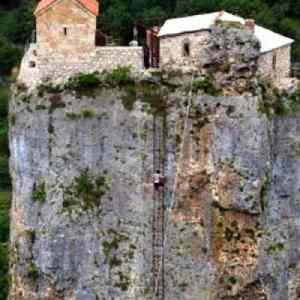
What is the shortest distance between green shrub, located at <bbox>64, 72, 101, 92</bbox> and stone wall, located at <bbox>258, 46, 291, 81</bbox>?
3.35m

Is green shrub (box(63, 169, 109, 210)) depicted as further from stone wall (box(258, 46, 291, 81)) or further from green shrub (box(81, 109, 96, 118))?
stone wall (box(258, 46, 291, 81))

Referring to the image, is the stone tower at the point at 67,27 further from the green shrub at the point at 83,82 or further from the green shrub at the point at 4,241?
the green shrub at the point at 4,241

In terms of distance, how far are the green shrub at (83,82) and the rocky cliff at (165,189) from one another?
65mm

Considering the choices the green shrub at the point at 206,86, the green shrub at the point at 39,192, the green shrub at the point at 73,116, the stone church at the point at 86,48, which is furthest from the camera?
the green shrub at the point at 39,192

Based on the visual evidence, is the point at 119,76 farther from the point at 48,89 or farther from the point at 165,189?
the point at 165,189

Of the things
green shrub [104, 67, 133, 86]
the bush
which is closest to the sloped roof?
green shrub [104, 67, 133, 86]

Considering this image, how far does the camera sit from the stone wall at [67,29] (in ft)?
78.3

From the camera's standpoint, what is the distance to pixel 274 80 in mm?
24266

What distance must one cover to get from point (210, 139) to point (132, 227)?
2.47m

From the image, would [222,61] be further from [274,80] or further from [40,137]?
[40,137]

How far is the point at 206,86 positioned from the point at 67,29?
10.2ft

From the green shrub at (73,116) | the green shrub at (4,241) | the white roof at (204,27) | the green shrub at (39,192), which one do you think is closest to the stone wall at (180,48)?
the white roof at (204,27)

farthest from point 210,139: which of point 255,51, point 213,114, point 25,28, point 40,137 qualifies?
point 25,28

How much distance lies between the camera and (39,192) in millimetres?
24438
